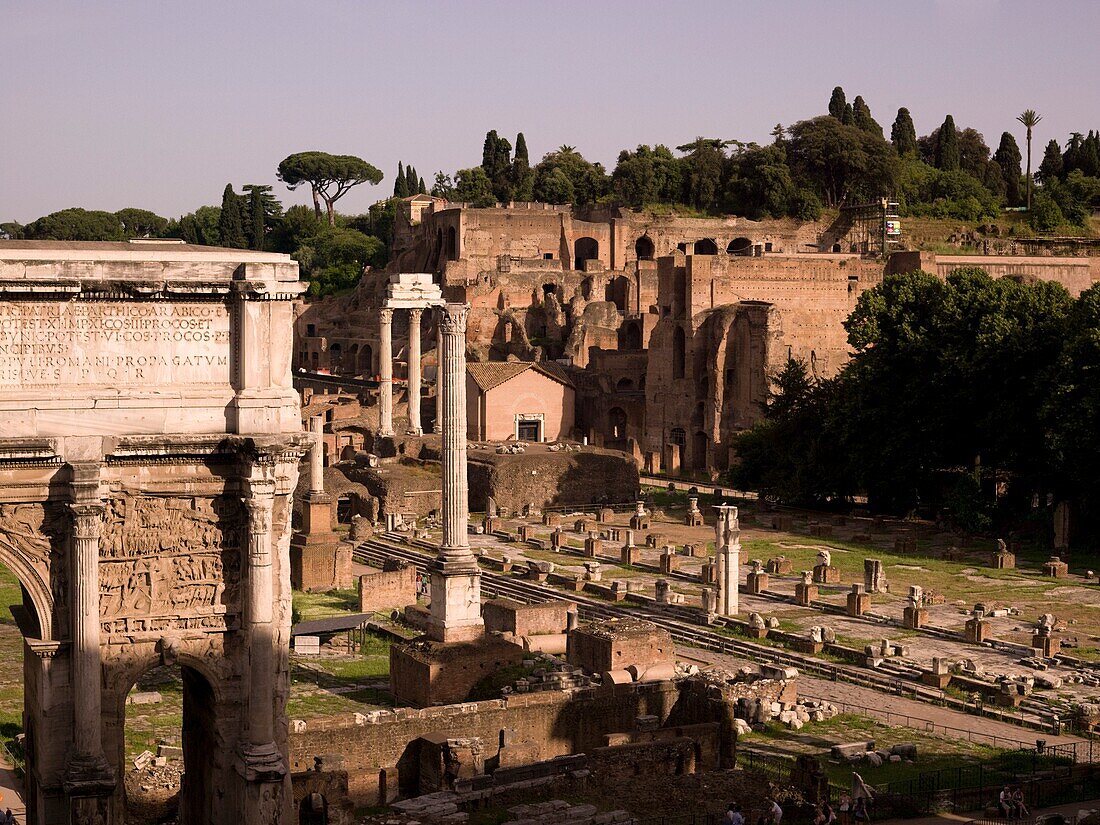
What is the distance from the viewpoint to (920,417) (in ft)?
142

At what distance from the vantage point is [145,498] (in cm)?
1599

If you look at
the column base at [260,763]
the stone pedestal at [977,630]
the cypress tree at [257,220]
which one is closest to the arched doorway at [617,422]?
the stone pedestal at [977,630]

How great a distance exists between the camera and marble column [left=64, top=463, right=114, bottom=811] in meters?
15.2

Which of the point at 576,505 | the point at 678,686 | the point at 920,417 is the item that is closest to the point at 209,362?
the point at 678,686

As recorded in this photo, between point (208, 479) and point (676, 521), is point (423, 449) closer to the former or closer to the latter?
point (676, 521)

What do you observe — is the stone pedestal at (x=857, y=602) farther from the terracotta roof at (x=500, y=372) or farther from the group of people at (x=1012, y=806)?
the terracotta roof at (x=500, y=372)

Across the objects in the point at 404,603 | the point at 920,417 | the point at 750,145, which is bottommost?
the point at 404,603

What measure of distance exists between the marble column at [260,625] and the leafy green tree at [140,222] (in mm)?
108924

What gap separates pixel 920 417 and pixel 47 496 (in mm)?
31370

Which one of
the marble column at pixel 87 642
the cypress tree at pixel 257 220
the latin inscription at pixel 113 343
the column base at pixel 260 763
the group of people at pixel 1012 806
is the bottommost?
the group of people at pixel 1012 806

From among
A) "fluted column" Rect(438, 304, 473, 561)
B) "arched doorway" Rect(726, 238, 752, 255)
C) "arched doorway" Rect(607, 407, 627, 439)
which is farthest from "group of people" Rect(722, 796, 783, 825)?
"arched doorway" Rect(726, 238, 752, 255)

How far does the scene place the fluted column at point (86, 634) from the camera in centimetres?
1532

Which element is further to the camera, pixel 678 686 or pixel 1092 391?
pixel 1092 391

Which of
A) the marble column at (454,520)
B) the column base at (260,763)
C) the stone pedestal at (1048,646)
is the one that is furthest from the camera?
the stone pedestal at (1048,646)
